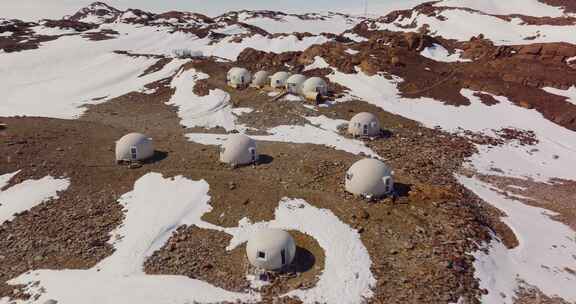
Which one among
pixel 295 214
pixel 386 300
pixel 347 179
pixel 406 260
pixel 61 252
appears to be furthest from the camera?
pixel 347 179

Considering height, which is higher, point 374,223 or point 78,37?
point 78,37

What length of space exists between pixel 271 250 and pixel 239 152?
14.4m

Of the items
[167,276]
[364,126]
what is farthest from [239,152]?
[364,126]

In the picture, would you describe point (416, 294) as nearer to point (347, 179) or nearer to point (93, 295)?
point (347, 179)

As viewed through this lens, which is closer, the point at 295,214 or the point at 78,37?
the point at 295,214

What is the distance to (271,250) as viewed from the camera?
2148 centimetres

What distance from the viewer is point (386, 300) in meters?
20.3

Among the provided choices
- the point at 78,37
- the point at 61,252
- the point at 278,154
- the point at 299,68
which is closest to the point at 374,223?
the point at 278,154

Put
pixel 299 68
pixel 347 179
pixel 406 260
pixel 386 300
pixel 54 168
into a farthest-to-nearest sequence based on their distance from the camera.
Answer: pixel 299 68, pixel 54 168, pixel 347 179, pixel 406 260, pixel 386 300

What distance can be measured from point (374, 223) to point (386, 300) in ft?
22.3

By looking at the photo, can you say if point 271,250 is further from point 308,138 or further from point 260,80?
point 260,80

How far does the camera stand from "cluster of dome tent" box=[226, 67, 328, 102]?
53.7m

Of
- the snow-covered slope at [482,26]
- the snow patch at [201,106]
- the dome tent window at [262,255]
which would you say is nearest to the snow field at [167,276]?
the dome tent window at [262,255]

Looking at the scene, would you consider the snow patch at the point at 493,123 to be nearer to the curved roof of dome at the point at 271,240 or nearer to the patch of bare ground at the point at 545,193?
the patch of bare ground at the point at 545,193
